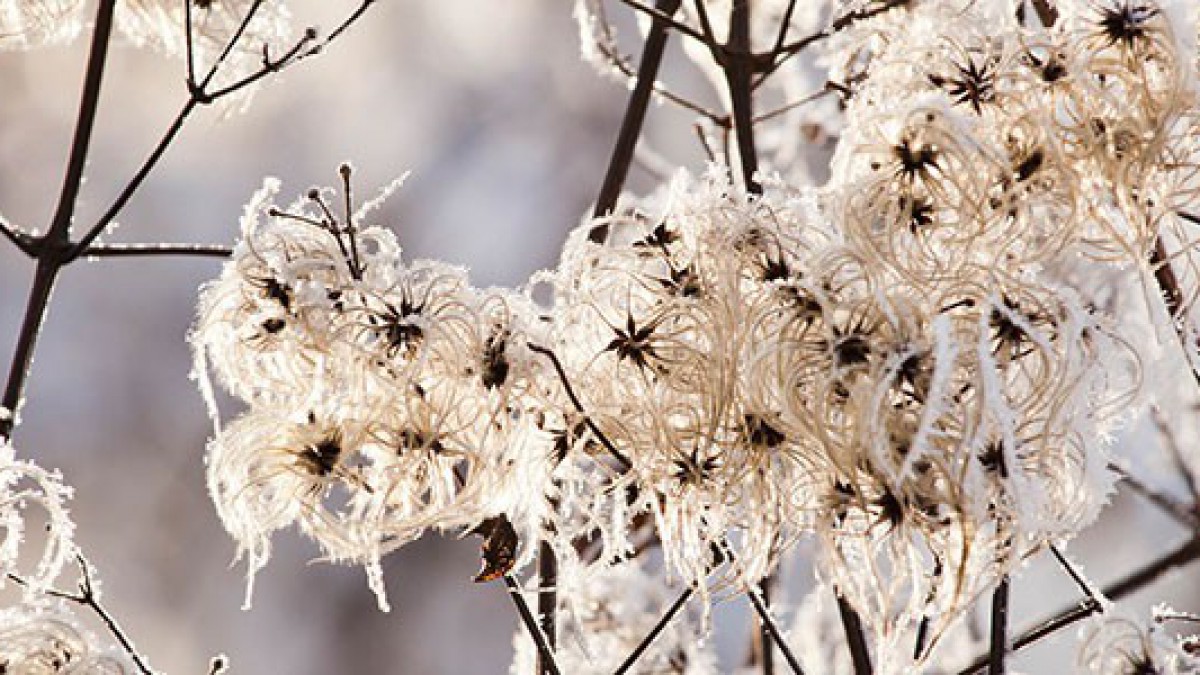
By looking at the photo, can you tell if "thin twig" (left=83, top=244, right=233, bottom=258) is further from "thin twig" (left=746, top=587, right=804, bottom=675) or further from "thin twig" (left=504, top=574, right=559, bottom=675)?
"thin twig" (left=746, top=587, right=804, bottom=675)

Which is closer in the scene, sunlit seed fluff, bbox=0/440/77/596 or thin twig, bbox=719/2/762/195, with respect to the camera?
sunlit seed fluff, bbox=0/440/77/596

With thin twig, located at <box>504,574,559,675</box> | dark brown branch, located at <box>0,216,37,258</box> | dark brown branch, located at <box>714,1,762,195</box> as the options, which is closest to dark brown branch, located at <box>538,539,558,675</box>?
thin twig, located at <box>504,574,559,675</box>

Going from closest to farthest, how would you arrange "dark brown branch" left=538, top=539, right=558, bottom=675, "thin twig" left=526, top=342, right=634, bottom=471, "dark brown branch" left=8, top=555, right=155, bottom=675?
1. "thin twig" left=526, top=342, right=634, bottom=471
2. "dark brown branch" left=8, top=555, right=155, bottom=675
3. "dark brown branch" left=538, top=539, right=558, bottom=675

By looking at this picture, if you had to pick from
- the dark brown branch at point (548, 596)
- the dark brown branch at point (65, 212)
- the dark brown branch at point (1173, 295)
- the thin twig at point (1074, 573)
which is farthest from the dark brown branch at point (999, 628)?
the dark brown branch at point (65, 212)

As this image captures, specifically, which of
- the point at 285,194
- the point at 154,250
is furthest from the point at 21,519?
the point at 285,194

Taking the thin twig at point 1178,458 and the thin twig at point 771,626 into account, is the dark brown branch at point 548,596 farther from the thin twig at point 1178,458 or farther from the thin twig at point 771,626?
the thin twig at point 1178,458

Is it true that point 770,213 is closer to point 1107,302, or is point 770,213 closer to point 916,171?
point 916,171

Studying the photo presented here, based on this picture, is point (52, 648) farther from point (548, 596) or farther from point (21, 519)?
point (548, 596)
